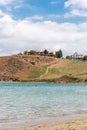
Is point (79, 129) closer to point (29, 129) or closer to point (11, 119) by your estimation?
point (29, 129)

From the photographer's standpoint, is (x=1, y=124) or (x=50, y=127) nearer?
(x=50, y=127)

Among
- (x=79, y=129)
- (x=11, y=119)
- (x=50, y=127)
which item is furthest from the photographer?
(x=11, y=119)

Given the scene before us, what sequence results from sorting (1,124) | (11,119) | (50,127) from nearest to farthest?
1. (50,127)
2. (1,124)
3. (11,119)

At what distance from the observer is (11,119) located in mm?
31734

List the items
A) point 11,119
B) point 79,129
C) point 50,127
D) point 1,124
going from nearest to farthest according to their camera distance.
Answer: point 79,129 → point 50,127 → point 1,124 → point 11,119

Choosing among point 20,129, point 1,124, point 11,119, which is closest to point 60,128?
point 20,129

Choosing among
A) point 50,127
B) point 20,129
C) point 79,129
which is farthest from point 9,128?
point 79,129

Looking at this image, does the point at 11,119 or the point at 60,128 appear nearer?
the point at 60,128

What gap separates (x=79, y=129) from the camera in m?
23.1

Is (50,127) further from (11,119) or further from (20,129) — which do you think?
(11,119)

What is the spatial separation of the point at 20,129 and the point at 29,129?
1.94ft

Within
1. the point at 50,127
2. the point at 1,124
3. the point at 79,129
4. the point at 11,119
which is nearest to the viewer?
the point at 79,129

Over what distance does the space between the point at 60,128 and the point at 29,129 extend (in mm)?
2039

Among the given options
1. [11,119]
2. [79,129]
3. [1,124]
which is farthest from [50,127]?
[11,119]
